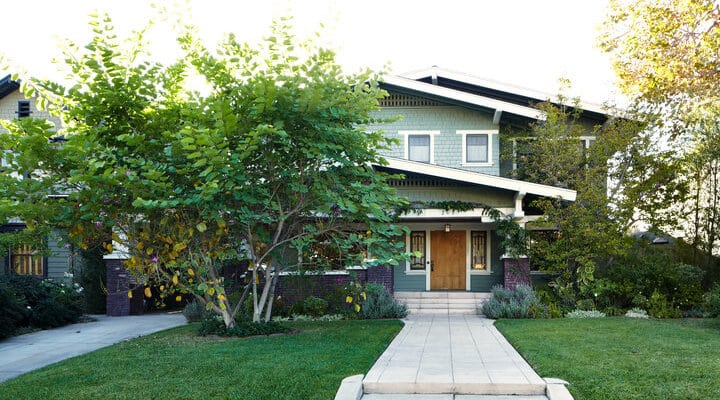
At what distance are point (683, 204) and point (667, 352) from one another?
30.0 ft

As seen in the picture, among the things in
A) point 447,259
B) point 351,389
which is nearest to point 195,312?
point 447,259

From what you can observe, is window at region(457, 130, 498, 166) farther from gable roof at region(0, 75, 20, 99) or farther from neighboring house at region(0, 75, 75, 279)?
gable roof at region(0, 75, 20, 99)

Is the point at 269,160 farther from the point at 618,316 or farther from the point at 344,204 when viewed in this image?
the point at 618,316

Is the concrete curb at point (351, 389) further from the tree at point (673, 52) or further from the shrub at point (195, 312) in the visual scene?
the tree at point (673, 52)

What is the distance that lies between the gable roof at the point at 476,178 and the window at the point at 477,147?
8.97ft

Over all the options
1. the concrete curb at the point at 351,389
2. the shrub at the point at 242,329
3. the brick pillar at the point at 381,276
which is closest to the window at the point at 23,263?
the shrub at the point at 242,329

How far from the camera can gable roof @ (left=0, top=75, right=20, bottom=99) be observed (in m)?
19.9

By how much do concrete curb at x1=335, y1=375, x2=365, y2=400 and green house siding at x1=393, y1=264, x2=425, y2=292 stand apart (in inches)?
433

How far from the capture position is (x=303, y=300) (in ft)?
53.1

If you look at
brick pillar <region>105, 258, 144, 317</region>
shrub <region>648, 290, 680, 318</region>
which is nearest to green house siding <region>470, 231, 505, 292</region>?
shrub <region>648, 290, 680, 318</region>

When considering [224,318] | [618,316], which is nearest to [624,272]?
[618,316]

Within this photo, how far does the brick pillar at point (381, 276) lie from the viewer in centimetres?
1666

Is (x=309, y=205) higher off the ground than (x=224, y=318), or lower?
higher

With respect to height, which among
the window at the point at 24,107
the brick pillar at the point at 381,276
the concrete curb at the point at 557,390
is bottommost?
the concrete curb at the point at 557,390
